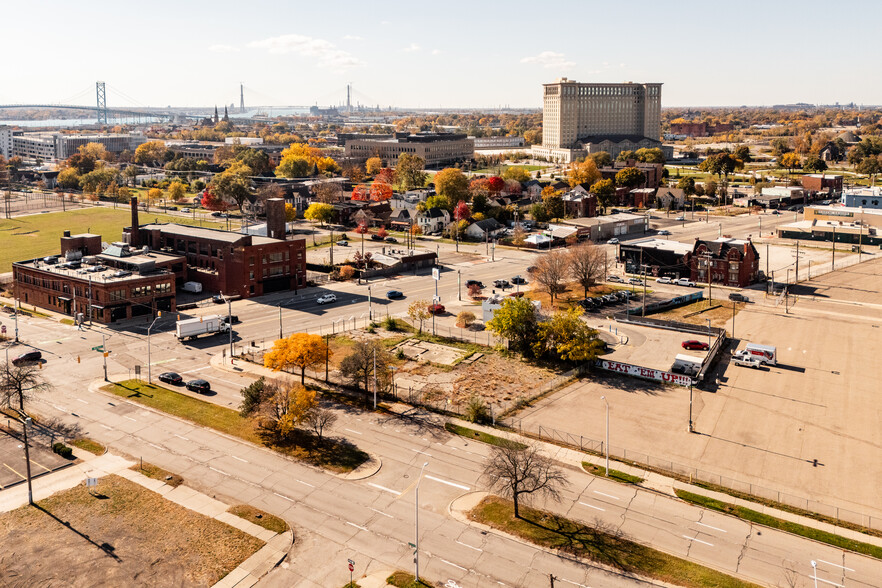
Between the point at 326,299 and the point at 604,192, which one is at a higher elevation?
the point at 604,192

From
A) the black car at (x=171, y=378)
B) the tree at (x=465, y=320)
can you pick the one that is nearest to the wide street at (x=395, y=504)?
the black car at (x=171, y=378)

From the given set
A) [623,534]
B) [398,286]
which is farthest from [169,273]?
[623,534]

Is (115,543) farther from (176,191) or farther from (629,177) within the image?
(629,177)

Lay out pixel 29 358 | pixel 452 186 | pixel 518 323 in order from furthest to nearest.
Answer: pixel 452 186 < pixel 518 323 < pixel 29 358

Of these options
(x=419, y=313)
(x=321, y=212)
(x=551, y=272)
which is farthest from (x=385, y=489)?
(x=321, y=212)

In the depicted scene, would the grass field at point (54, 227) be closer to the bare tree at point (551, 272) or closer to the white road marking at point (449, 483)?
the bare tree at point (551, 272)

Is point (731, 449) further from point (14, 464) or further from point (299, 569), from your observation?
point (14, 464)

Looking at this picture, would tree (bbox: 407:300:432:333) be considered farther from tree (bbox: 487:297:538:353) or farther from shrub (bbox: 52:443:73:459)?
shrub (bbox: 52:443:73:459)
